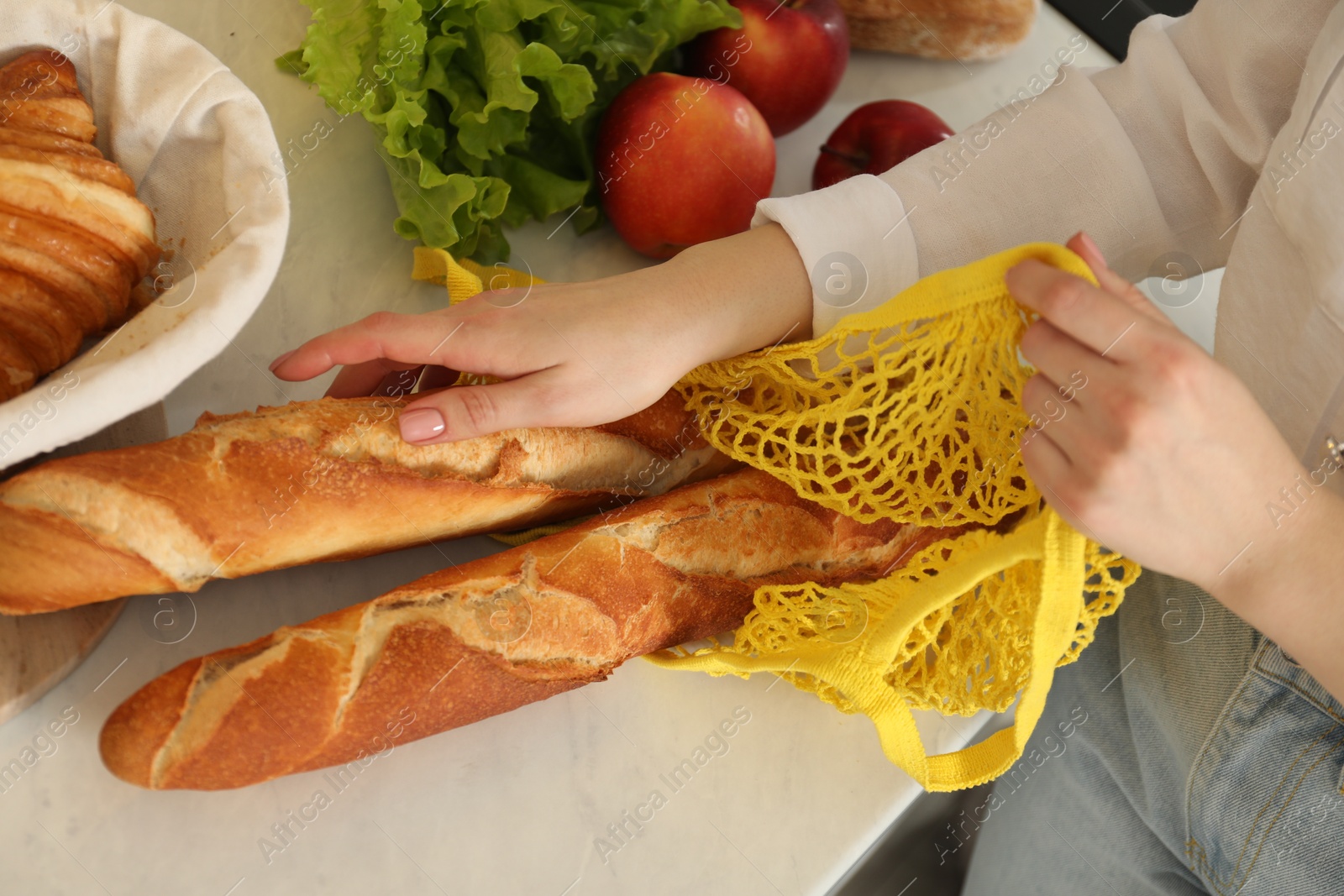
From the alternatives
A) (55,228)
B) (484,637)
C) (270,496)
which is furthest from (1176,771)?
(55,228)

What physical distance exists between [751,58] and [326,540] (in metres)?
0.50

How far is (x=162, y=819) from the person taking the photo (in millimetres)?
485

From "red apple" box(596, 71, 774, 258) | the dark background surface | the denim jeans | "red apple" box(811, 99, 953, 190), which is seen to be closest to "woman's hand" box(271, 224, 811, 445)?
"red apple" box(596, 71, 774, 258)

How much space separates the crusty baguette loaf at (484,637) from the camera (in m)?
0.45

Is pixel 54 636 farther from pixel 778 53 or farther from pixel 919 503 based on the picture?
pixel 778 53

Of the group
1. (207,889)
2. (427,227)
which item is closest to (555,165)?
(427,227)

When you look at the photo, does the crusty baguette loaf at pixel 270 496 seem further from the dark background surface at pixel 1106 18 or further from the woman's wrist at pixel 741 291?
the dark background surface at pixel 1106 18

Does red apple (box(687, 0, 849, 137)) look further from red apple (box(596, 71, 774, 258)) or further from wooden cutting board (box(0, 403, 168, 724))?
wooden cutting board (box(0, 403, 168, 724))

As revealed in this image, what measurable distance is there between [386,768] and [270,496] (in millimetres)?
183

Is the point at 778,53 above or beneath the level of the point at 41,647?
above

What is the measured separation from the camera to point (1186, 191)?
640 mm

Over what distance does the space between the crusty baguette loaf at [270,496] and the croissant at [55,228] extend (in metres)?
0.07

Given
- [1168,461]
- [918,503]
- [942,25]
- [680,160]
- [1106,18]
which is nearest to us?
[1168,461]

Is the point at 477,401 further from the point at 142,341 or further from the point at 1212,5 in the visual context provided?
the point at 1212,5
